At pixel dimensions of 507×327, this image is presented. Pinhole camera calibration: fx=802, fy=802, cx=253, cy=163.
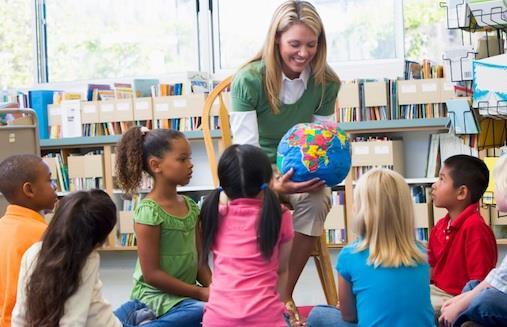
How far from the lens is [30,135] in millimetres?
3943

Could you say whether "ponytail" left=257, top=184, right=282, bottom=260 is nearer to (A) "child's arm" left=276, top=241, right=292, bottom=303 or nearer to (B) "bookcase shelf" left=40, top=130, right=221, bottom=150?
(A) "child's arm" left=276, top=241, right=292, bottom=303

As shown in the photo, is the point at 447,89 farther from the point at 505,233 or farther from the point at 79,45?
the point at 79,45

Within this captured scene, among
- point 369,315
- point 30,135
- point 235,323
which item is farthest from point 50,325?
point 30,135

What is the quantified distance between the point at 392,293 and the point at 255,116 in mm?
963

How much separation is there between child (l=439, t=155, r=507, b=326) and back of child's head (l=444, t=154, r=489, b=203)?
19.1 inches

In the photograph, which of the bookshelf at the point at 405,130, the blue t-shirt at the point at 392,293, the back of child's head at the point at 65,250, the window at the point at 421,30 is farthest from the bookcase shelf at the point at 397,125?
the back of child's head at the point at 65,250

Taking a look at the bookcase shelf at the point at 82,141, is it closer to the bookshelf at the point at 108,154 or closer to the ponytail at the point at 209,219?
the bookshelf at the point at 108,154

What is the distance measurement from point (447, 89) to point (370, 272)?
10.1ft

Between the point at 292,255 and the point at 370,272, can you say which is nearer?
the point at 370,272

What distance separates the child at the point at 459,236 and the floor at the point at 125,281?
1234 millimetres

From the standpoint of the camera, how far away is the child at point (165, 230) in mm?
2477

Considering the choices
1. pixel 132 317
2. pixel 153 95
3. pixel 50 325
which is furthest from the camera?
pixel 153 95

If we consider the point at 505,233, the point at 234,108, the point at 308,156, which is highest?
the point at 234,108

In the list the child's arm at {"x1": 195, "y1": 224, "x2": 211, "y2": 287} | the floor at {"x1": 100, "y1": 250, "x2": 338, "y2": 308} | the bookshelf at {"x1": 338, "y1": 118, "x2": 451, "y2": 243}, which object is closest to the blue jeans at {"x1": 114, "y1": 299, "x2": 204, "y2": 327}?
the child's arm at {"x1": 195, "y1": 224, "x2": 211, "y2": 287}
